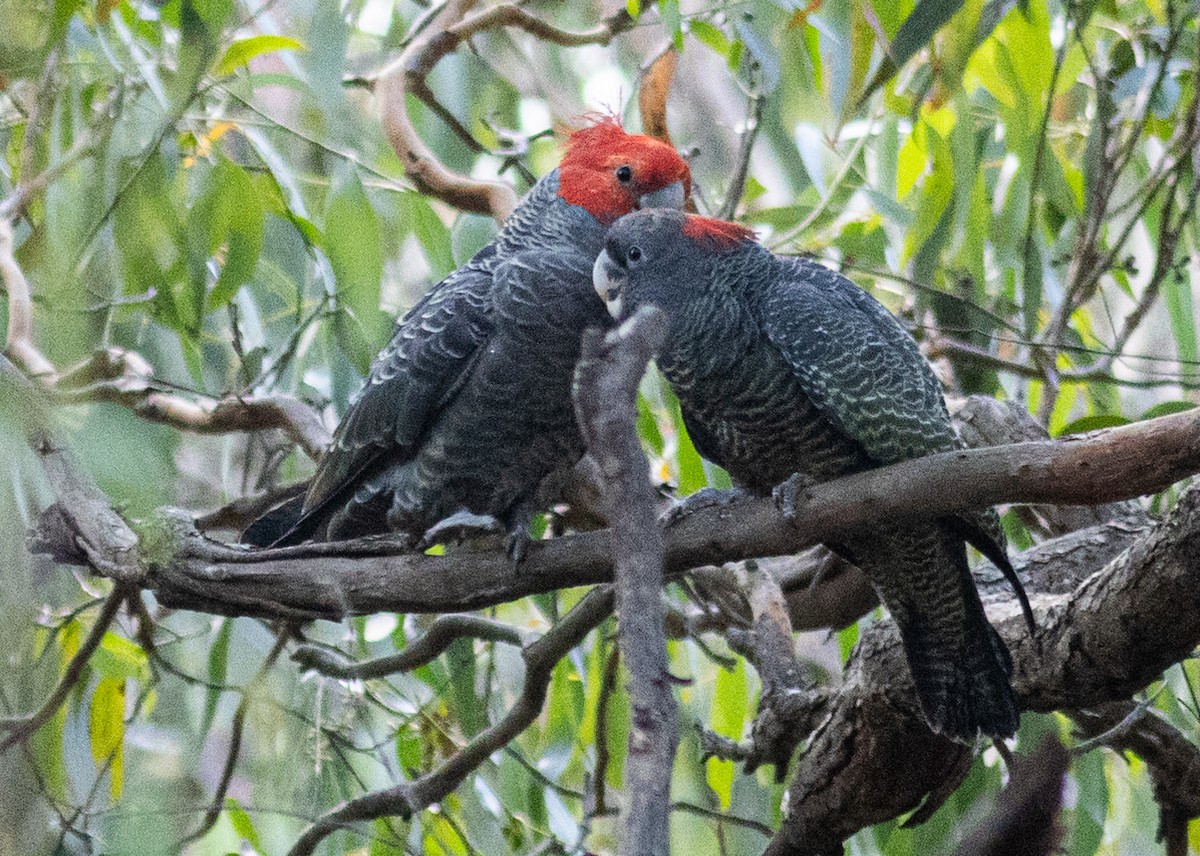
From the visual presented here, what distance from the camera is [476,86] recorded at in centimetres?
261

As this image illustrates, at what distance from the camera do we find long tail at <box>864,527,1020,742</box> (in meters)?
1.64

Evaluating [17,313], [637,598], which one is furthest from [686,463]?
[637,598]

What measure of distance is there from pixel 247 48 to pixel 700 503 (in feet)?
2.94

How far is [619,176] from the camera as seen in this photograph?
6.53 feet

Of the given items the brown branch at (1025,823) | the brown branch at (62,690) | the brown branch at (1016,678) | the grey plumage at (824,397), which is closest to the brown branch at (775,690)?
the brown branch at (1016,678)

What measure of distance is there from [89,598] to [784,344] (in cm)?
120

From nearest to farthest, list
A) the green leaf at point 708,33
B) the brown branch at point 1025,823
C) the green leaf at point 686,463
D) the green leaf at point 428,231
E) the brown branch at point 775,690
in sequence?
the brown branch at point 1025,823 → the brown branch at point 775,690 → the green leaf at point 708,33 → the green leaf at point 686,463 → the green leaf at point 428,231

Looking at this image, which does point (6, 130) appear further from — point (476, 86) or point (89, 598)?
point (476, 86)

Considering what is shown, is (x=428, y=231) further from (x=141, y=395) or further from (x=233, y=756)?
(x=233, y=756)

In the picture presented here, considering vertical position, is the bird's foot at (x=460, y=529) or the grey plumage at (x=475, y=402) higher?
the grey plumage at (x=475, y=402)

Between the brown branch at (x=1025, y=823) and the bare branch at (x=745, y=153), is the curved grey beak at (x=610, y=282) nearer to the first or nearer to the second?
the bare branch at (x=745, y=153)

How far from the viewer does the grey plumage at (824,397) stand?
159 cm

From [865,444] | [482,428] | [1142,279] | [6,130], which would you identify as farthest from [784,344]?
[1142,279]

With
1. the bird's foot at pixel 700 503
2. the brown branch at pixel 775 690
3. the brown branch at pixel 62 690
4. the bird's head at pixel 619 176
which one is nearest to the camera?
the brown branch at pixel 62 690
